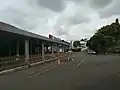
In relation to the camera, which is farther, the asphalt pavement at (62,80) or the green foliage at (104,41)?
the green foliage at (104,41)

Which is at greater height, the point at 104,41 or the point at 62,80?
the point at 104,41

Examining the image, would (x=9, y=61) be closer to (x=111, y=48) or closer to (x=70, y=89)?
(x=70, y=89)

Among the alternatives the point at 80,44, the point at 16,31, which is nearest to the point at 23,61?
the point at 16,31


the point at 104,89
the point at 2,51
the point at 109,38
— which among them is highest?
the point at 109,38

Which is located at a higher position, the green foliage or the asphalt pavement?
the green foliage

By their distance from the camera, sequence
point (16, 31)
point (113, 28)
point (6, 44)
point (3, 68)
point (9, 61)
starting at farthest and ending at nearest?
point (113, 28), point (6, 44), point (16, 31), point (9, 61), point (3, 68)

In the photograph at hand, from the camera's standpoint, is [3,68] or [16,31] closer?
[3,68]

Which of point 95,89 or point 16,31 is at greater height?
point 16,31

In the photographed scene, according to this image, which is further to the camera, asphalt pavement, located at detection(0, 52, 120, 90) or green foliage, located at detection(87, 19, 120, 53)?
green foliage, located at detection(87, 19, 120, 53)

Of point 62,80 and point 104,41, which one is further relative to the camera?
point 104,41

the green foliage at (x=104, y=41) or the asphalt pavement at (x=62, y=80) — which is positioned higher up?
the green foliage at (x=104, y=41)

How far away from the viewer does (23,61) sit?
27.5 m

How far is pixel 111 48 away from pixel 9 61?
87.0 metres

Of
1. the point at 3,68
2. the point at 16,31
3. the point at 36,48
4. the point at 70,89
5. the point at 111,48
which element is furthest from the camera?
the point at 111,48
